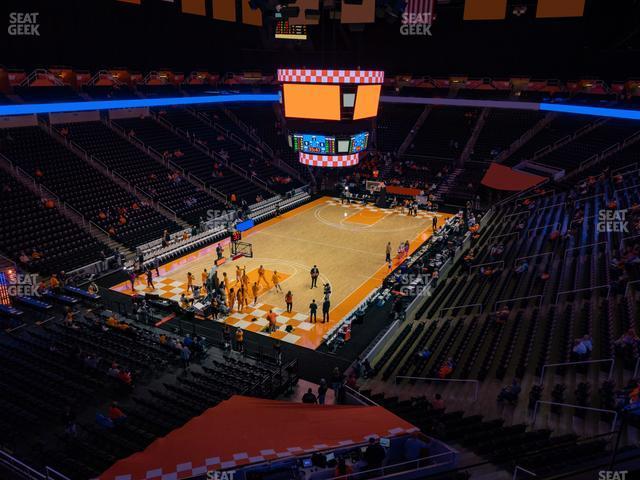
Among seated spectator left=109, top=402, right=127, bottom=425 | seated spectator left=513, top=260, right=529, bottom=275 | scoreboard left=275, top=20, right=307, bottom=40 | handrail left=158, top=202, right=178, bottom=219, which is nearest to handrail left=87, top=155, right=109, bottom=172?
handrail left=158, top=202, right=178, bottom=219

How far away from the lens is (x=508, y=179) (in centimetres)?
3400

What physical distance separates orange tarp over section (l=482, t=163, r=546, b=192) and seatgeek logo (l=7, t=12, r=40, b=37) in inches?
1209

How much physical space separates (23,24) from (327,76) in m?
21.4

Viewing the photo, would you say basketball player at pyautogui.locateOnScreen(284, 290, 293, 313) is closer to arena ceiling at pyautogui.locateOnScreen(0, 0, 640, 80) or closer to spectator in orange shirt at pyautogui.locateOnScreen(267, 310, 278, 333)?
spectator in orange shirt at pyautogui.locateOnScreen(267, 310, 278, 333)

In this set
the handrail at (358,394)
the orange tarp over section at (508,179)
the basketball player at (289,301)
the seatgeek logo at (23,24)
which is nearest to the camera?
the handrail at (358,394)

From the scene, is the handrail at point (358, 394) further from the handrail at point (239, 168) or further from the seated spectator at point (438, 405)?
the handrail at point (239, 168)

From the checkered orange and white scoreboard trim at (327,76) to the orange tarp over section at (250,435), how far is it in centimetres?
926

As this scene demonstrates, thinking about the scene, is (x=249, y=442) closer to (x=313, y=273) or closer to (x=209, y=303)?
(x=209, y=303)

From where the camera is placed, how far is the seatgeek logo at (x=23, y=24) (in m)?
25.3

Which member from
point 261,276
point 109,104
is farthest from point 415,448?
point 109,104

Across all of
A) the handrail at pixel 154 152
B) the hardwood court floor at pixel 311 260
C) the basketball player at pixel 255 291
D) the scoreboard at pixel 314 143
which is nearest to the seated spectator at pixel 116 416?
the hardwood court floor at pixel 311 260

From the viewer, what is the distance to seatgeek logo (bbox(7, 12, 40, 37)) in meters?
25.3

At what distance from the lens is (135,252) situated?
920 inches

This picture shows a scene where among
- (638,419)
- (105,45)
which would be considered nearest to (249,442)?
(638,419)
